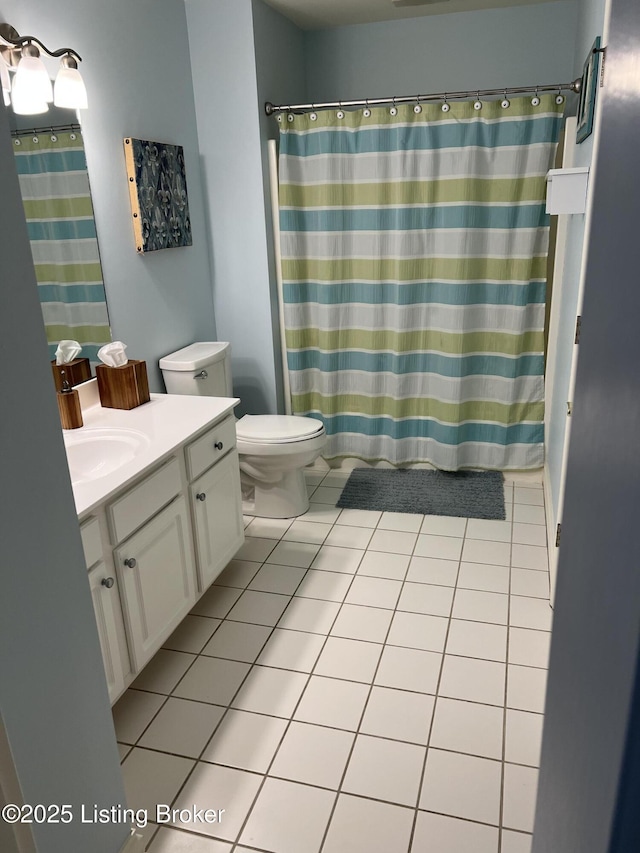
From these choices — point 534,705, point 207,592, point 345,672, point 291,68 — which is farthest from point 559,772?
point 291,68

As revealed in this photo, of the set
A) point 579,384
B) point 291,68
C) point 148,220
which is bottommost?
point 579,384

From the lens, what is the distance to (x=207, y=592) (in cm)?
270

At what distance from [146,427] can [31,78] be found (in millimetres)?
1158

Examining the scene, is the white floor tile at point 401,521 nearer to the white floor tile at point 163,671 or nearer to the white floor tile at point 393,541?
the white floor tile at point 393,541

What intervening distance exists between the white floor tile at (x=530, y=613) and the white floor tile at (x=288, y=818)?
101 cm

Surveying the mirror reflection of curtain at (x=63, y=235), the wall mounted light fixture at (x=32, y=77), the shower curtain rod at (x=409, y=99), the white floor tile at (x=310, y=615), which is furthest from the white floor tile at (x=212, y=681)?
the shower curtain rod at (x=409, y=99)

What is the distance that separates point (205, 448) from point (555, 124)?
2165 millimetres

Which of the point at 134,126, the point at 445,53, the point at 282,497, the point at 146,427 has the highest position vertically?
the point at 445,53

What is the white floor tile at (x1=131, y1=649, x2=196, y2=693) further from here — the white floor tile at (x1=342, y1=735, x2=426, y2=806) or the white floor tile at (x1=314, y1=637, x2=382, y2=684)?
the white floor tile at (x1=342, y1=735, x2=426, y2=806)

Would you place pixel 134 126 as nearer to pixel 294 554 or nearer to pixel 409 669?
pixel 294 554

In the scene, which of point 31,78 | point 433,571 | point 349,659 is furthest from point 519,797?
point 31,78

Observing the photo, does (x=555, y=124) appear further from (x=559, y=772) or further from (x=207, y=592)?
(x=559, y=772)

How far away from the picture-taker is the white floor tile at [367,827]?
5.34ft

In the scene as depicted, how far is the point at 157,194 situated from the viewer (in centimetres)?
292
